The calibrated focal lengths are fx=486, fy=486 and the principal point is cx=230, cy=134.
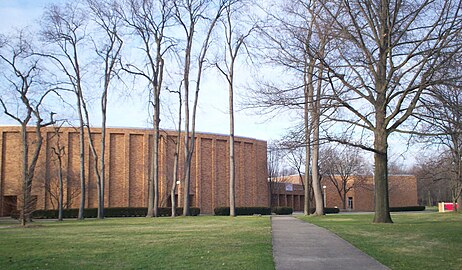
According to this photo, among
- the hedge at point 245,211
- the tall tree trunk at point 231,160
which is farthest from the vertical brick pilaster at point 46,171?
the tall tree trunk at point 231,160

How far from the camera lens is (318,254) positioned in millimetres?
10656

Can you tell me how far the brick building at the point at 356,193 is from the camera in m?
65.1

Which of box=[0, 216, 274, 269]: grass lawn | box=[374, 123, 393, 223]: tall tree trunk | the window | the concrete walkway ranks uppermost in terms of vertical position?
box=[374, 123, 393, 223]: tall tree trunk

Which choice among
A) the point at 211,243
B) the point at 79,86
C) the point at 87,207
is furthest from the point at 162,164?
the point at 211,243

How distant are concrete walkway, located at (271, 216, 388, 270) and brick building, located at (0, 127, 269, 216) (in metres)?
30.1

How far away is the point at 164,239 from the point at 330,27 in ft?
32.3

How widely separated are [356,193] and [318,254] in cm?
5996

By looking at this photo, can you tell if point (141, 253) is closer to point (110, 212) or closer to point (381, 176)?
point (381, 176)

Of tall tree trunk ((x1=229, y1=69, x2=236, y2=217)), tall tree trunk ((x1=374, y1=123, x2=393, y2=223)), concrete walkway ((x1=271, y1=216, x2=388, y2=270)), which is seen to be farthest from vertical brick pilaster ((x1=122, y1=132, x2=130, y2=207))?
concrete walkway ((x1=271, y1=216, x2=388, y2=270))

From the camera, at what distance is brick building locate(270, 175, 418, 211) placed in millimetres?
65062

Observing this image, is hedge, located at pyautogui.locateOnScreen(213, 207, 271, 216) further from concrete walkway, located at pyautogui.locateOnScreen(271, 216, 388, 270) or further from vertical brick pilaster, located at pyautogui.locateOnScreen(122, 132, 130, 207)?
concrete walkway, located at pyautogui.locateOnScreen(271, 216, 388, 270)

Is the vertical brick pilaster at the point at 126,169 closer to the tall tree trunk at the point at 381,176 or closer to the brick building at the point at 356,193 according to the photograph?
the brick building at the point at 356,193

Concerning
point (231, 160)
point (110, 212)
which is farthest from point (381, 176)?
point (110, 212)

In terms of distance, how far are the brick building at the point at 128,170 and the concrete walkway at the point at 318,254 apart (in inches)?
1185
